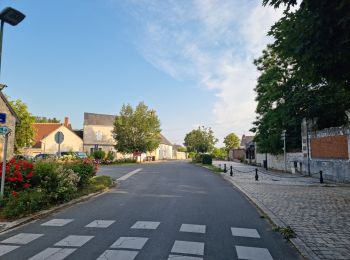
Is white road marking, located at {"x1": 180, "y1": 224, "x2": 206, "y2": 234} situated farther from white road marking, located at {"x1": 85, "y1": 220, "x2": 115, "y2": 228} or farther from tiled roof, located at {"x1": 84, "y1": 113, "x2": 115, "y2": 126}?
tiled roof, located at {"x1": 84, "y1": 113, "x2": 115, "y2": 126}

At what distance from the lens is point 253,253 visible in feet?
20.9

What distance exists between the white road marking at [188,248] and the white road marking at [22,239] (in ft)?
9.92

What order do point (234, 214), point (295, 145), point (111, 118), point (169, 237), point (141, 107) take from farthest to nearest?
point (111, 118) < point (141, 107) < point (295, 145) < point (234, 214) < point (169, 237)

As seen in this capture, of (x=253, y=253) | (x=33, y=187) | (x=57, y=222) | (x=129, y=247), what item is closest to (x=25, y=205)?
(x=57, y=222)

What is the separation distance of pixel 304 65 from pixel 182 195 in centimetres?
767

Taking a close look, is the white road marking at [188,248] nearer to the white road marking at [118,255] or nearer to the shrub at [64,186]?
the white road marking at [118,255]

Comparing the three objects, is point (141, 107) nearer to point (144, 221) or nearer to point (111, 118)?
point (111, 118)

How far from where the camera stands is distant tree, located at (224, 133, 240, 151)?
104 m

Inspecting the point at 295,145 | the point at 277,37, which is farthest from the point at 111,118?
the point at 277,37

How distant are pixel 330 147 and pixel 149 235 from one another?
18.0 meters

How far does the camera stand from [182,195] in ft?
46.9

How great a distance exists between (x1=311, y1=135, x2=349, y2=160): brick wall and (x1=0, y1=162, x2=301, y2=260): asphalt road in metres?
11.1

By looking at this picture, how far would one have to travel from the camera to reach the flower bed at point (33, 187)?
9.63 m

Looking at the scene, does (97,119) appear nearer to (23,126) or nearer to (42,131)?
(42,131)
